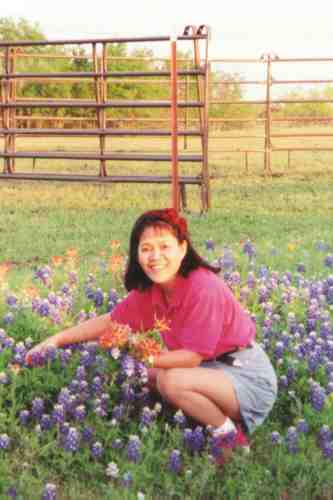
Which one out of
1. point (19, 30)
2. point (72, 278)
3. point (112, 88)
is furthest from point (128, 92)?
point (72, 278)

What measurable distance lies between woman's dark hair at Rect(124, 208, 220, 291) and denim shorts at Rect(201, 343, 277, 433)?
0.41 meters

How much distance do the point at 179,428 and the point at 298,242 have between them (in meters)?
4.05

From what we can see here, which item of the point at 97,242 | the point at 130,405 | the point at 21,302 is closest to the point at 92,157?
the point at 97,242

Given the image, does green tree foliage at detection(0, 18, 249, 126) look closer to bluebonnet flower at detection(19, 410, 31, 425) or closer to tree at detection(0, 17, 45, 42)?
tree at detection(0, 17, 45, 42)

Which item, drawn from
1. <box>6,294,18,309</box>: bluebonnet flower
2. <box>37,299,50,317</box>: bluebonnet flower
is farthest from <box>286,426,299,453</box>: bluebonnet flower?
<box>6,294,18,309</box>: bluebonnet flower

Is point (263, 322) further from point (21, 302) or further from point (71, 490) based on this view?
point (71, 490)

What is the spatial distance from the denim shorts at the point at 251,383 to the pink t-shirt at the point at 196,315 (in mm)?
64

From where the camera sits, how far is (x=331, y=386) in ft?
13.2

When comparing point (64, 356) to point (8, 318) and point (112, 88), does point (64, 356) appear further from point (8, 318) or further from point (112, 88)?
point (112, 88)

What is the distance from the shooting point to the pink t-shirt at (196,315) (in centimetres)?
362

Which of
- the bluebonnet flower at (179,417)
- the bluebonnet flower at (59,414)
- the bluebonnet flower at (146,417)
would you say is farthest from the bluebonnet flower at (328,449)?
the bluebonnet flower at (59,414)

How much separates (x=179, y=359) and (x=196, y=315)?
0.19 meters

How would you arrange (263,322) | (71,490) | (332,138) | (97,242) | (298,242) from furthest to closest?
(332,138) → (97,242) → (298,242) → (263,322) → (71,490)

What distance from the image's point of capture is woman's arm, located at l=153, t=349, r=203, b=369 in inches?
142
